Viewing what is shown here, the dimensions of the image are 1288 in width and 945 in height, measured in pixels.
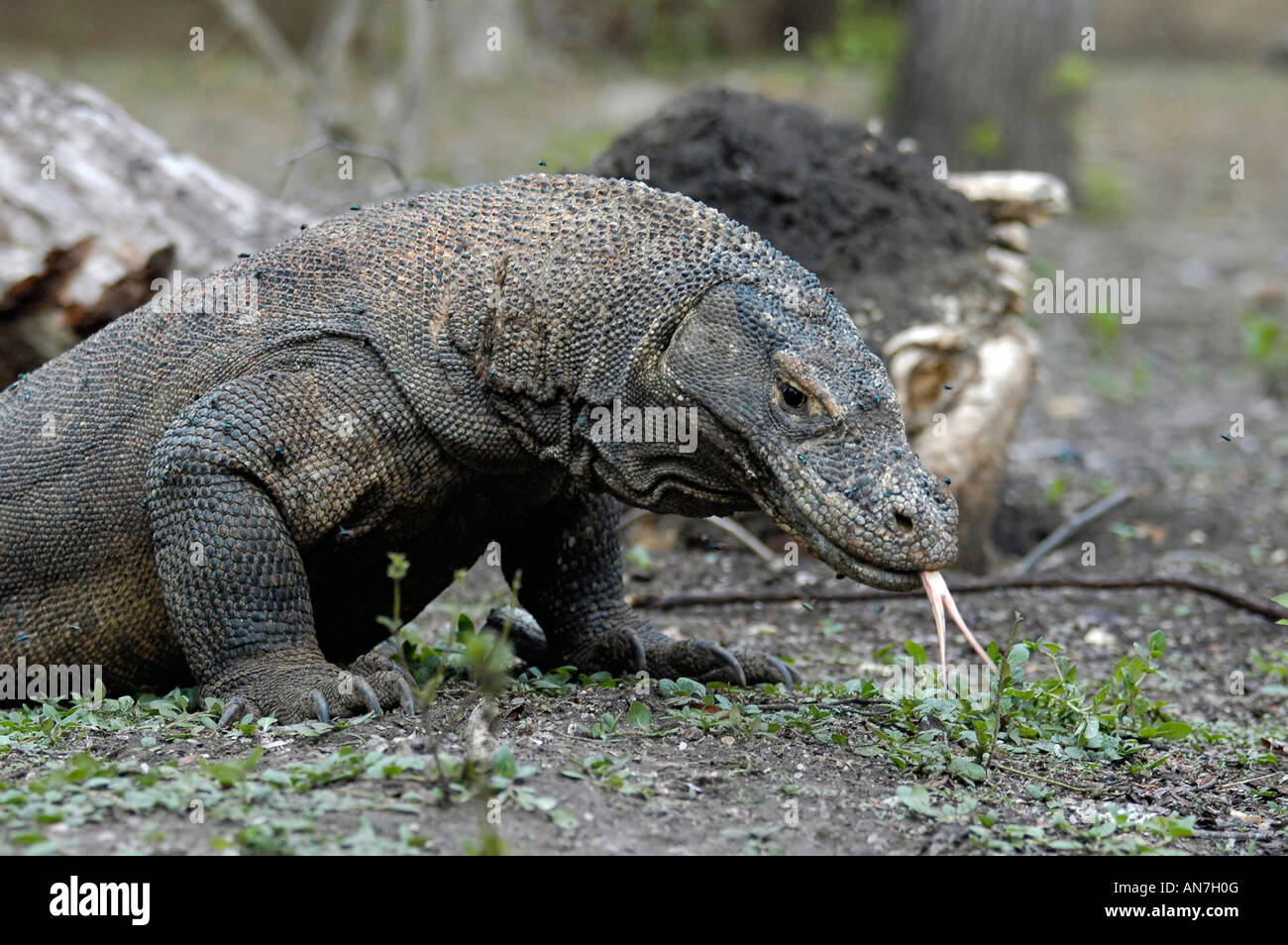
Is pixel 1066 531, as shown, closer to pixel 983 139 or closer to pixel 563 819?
pixel 563 819

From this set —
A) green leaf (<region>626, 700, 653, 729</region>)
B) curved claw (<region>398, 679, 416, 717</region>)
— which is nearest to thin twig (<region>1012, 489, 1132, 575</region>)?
green leaf (<region>626, 700, 653, 729</region>)

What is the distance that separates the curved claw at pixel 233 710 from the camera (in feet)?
12.9

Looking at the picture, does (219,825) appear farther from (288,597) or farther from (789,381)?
(789,381)

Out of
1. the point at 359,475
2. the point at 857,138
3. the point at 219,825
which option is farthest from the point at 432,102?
the point at 219,825

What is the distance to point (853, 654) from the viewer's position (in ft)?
19.8

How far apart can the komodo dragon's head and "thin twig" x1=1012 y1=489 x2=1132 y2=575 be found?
3488 mm

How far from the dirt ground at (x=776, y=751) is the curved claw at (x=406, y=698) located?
0.04 metres

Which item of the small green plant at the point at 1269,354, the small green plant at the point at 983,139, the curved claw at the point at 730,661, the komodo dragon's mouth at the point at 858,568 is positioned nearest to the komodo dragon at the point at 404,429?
the komodo dragon's mouth at the point at 858,568

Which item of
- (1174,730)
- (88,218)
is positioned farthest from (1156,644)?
(88,218)

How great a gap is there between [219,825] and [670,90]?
16815 millimetres

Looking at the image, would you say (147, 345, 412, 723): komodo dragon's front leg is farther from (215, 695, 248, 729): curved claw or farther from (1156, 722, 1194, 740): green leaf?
(1156, 722, 1194, 740): green leaf

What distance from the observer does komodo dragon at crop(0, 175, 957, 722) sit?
3.80m

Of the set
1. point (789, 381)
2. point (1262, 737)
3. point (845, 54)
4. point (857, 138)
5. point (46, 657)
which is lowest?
point (1262, 737)

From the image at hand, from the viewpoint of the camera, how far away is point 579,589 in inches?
200
